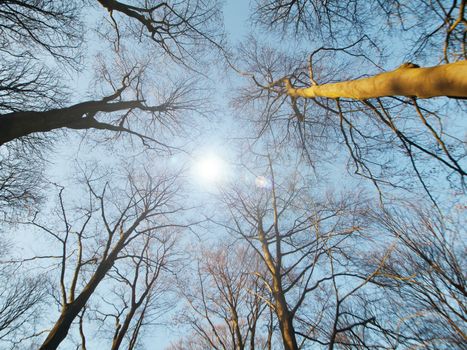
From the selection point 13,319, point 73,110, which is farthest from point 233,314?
point 13,319

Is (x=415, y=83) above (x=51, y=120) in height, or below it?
below

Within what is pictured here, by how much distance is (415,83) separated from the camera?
1.75 metres

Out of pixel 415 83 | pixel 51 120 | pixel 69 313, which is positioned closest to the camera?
pixel 415 83

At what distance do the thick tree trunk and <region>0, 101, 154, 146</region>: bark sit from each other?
5.02 metres

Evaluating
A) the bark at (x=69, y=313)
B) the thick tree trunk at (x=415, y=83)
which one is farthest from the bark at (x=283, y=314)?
the bark at (x=69, y=313)

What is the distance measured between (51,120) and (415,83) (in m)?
5.64

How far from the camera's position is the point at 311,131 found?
5453 mm

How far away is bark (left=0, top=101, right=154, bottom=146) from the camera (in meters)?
3.62

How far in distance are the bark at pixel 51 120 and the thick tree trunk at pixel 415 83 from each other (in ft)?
16.5

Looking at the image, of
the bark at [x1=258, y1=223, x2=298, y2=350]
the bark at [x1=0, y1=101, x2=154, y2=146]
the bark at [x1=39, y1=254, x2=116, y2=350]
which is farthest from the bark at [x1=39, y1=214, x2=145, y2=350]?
the bark at [x1=258, y1=223, x2=298, y2=350]

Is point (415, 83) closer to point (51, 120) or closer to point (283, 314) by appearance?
point (283, 314)

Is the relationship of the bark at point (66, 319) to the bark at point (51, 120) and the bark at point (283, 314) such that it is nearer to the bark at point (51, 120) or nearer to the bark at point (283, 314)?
the bark at point (51, 120)

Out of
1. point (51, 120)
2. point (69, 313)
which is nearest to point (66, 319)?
point (69, 313)

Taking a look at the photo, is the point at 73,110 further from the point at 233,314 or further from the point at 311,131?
the point at 233,314
